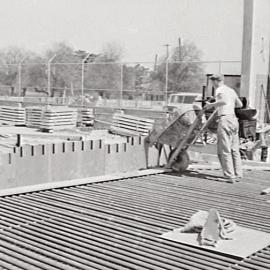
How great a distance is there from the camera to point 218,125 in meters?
8.88

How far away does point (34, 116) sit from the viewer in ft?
93.3

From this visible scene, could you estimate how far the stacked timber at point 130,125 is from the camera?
2345 cm

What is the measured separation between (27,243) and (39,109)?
23.4 metres

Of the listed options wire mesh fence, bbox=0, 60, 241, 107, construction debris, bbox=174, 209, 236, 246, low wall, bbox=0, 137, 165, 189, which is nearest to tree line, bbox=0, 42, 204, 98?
wire mesh fence, bbox=0, 60, 241, 107

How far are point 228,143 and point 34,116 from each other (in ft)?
68.4

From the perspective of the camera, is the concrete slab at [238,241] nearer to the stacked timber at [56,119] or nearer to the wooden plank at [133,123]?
the wooden plank at [133,123]

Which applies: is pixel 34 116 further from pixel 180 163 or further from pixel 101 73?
pixel 180 163

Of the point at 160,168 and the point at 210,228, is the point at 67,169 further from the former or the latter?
the point at 210,228

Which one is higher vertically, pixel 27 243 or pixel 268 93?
pixel 268 93

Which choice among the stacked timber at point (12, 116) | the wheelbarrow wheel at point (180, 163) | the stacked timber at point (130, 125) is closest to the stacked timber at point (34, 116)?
the stacked timber at point (12, 116)

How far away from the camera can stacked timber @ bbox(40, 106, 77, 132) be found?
27.1 metres

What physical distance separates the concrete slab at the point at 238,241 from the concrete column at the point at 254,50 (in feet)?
45.5

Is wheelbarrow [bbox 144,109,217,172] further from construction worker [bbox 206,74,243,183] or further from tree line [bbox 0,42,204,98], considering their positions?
tree line [bbox 0,42,204,98]

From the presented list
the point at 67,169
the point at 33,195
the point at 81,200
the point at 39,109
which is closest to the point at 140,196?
the point at 81,200
